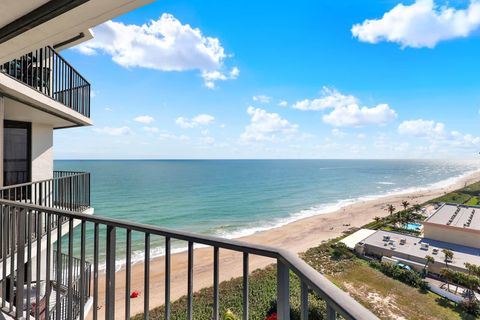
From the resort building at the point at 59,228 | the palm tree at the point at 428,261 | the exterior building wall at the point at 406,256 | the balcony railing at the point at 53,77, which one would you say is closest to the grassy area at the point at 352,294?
the exterior building wall at the point at 406,256

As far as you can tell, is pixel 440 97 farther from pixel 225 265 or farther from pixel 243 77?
pixel 225 265

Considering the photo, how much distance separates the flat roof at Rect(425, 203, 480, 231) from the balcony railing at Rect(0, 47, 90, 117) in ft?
86.2

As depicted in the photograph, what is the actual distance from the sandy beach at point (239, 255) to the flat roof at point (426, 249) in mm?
4933

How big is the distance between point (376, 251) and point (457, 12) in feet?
55.1

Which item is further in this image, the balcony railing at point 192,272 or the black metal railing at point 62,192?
the black metal railing at point 62,192

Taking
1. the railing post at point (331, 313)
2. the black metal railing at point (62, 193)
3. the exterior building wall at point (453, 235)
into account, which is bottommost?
the exterior building wall at point (453, 235)

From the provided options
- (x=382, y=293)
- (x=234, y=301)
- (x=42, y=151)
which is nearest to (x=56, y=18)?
(x=42, y=151)

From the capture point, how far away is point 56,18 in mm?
2033

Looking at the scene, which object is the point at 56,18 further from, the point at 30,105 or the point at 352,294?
the point at 352,294

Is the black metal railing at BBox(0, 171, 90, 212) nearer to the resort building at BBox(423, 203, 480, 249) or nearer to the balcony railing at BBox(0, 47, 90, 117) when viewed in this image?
the balcony railing at BBox(0, 47, 90, 117)

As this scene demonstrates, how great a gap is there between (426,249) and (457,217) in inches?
307

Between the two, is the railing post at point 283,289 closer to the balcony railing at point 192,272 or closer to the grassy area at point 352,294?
the balcony railing at point 192,272

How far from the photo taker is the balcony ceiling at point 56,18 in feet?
6.25

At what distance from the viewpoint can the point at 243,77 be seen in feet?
106
